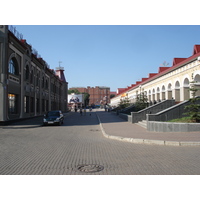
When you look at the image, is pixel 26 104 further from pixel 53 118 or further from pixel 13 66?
pixel 53 118

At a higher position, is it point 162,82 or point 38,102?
point 162,82

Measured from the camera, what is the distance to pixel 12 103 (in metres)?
22.6

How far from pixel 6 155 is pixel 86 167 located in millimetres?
3442

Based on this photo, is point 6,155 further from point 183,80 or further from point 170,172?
point 183,80

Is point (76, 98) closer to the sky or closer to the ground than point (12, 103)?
closer to the sky

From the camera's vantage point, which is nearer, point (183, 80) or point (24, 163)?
point (24, 163)

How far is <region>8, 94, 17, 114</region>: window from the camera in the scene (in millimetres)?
21594

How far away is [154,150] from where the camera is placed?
8539 mm

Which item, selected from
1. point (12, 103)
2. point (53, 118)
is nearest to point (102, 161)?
point (53, 118)

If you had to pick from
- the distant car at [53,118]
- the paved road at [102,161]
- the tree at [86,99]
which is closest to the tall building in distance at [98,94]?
the tree at [86,99]

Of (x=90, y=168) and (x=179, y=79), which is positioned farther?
(x=179, y=79)

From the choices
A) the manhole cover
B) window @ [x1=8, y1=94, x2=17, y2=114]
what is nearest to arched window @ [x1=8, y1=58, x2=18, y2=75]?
window @ [x1=8, y1=94, x2=17, y2=114]

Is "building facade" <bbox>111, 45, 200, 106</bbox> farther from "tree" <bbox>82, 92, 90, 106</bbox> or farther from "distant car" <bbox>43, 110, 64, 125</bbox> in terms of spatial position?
"tree" <bbox>82, 92, 90, 106</bbox>
